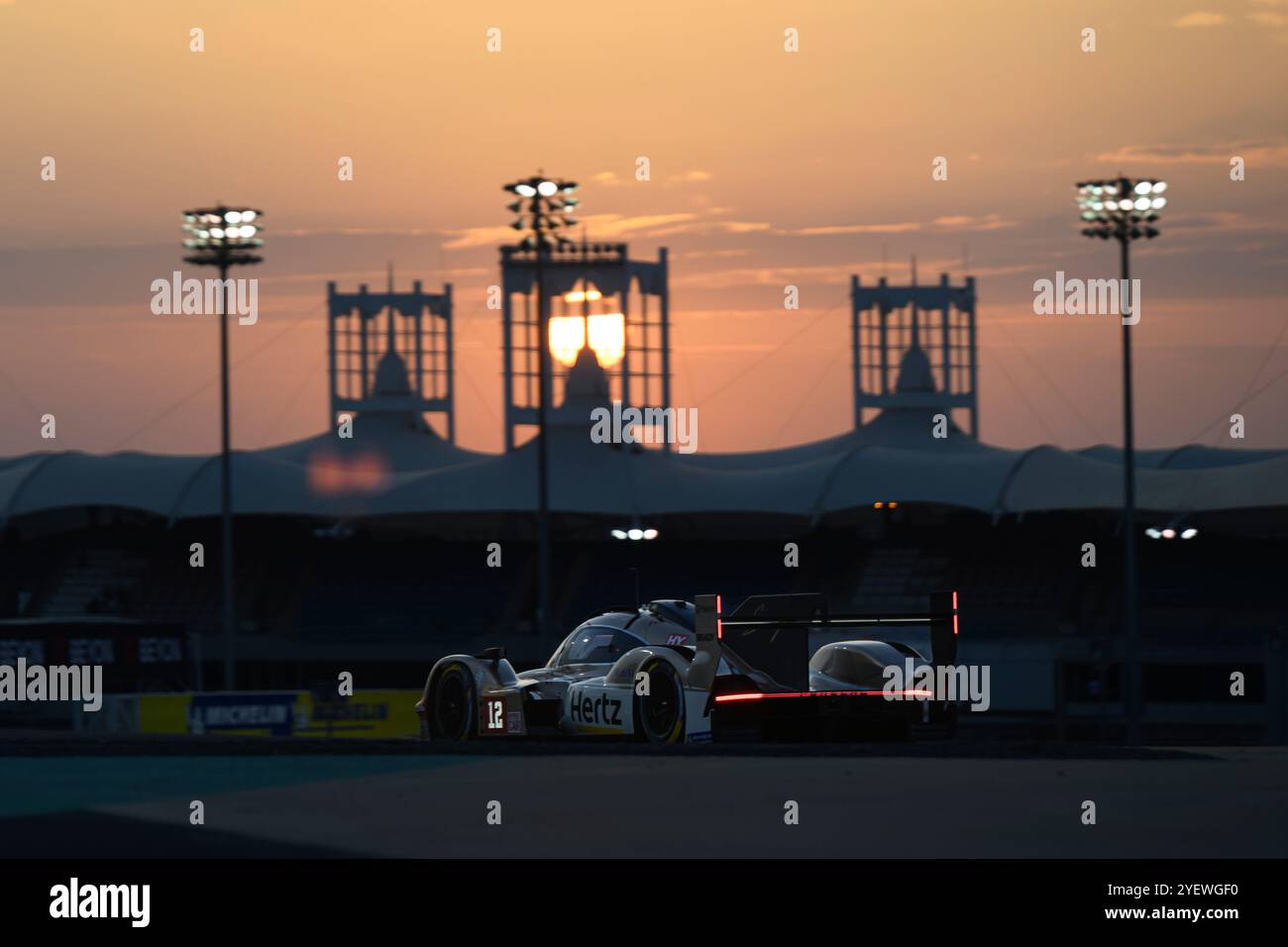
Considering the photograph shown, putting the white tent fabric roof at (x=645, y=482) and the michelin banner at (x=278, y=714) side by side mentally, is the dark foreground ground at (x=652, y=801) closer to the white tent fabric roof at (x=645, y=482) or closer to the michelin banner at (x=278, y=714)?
the michelin banner at (x=278, y=714)

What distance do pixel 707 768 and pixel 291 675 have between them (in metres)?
55.0

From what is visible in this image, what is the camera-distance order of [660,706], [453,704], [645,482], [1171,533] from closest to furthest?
1. [660,706]
2. [453,704]
3. [1171,533]
4. [645,482]

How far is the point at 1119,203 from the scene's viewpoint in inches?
Result: 2066

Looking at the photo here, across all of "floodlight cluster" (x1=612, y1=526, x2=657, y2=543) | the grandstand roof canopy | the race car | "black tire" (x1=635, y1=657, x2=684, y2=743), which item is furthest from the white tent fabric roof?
"black tire" (x1=635, y1=657, x2=684, y2=743)

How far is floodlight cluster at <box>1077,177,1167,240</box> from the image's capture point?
53.0 metres

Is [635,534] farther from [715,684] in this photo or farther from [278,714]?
[715,684]

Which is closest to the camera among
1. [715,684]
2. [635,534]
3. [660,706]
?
[715,684]

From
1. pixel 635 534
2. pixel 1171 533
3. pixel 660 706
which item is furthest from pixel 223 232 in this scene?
pixel 660 706

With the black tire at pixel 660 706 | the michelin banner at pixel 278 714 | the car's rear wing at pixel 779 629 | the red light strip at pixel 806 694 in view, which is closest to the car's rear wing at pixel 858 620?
the car's rear wing at pixel 779 629

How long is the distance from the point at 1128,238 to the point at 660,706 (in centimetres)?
3439

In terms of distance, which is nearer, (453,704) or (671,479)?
(453,704)

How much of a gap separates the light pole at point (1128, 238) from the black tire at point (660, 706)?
25.8 m
